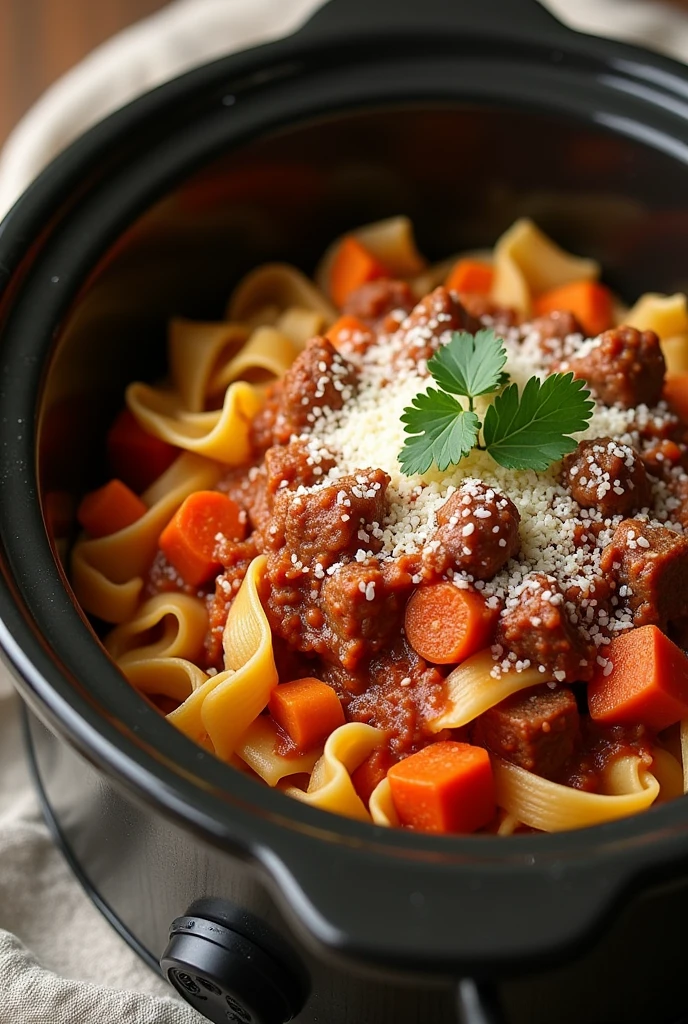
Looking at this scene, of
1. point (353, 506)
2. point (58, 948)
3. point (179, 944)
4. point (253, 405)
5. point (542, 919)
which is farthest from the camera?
point (253, 405)

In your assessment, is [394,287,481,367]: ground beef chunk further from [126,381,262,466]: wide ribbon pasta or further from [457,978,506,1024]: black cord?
[457,978,506,1024]: black cord

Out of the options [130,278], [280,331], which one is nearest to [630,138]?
[280,331]

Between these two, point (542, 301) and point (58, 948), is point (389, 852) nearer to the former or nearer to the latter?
point (58, 948)

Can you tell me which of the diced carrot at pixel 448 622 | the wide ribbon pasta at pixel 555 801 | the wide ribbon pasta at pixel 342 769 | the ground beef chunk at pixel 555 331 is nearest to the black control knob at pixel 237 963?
the wide ribbon pasta at pixel 342 769

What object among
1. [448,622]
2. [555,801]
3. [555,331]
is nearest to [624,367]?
[555,331]

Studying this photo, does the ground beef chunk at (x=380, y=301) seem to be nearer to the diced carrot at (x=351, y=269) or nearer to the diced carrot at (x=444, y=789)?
the diced carrot at (x=351, y=269)
